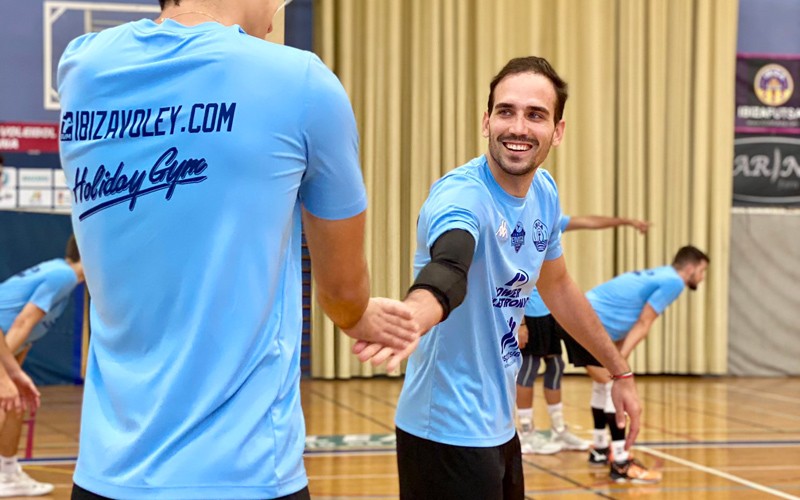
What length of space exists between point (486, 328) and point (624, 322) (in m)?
5.09

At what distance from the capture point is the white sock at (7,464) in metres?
6.49

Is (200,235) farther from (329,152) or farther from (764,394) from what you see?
(764,394)

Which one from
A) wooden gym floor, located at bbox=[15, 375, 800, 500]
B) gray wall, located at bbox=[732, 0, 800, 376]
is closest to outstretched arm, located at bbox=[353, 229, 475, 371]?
wooden gym floor, located at bbox=[15, 375, 800, 500]

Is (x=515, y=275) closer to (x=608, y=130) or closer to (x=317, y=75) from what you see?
(x=317, y=75)

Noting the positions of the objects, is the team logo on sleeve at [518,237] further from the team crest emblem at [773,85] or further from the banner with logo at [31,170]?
the team crest emblem at [773,85]

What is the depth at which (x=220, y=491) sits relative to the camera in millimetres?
1651

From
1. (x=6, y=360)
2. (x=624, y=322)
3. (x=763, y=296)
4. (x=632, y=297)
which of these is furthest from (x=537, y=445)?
(x=763, y=296)

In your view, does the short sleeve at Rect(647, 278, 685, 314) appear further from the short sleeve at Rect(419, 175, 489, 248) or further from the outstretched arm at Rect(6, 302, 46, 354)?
the short sleeve at Rect(419, 175, 489, 248)

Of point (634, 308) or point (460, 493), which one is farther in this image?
point (634, 308)

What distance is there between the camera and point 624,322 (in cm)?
798

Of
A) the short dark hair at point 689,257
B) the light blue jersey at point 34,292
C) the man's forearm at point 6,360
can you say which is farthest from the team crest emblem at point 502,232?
the short dark hair at point 689,257

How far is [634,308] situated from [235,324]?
6.59 metres

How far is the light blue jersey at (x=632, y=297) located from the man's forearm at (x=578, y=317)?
4.44 metres

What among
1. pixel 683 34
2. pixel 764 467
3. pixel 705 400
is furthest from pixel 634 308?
pixel 683 34
